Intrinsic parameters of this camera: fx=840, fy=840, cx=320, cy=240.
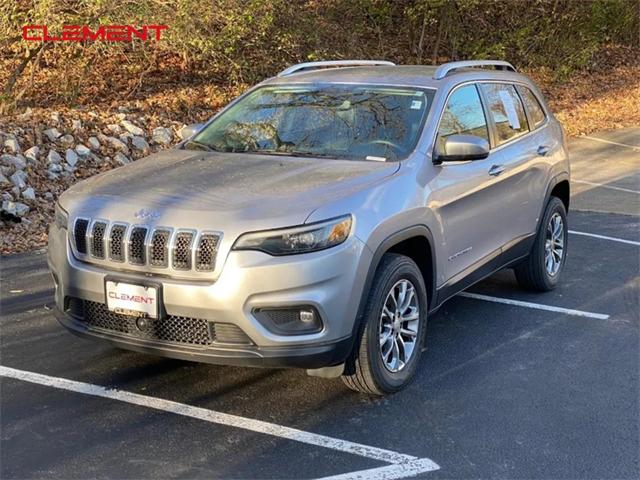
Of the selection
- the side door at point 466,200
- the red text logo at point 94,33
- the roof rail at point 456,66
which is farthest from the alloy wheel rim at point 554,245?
the red text logo at point 94,33

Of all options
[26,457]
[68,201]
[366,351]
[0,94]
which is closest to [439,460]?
[366,351]

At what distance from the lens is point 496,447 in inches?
162

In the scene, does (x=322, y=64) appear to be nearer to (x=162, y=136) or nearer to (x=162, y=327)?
(x=162, y=327)

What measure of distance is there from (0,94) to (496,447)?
30.4ft

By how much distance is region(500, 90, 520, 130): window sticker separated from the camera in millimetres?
6266

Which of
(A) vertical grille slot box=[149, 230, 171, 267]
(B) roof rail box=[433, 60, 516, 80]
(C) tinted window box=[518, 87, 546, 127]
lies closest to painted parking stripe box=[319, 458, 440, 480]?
(A) vertical grille slot box=[149, 230, 171, 267]

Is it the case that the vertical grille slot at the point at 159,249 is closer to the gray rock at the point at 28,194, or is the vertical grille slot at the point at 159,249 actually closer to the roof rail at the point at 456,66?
the roof rail at the point at 456,66

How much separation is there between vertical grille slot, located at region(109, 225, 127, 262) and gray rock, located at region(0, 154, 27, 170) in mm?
5437

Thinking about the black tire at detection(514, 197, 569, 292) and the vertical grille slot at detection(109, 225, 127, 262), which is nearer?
the vertical grille slot at detection(109, 225, 127, 262)

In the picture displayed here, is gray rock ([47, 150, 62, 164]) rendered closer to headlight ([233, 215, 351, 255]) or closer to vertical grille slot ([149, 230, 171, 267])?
vertical grille slot ([149, 230, 171, 267])

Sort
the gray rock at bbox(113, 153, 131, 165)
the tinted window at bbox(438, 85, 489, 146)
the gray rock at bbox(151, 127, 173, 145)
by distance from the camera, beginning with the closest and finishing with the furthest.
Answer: the tinted window at bbox(438, 85, 489, 146) → the gray rock at bbox(113, 153, 131, 165) → the gray rock at bbox(151, 127, 173, 145)

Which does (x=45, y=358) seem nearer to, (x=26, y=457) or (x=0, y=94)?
(x=26, y=457)

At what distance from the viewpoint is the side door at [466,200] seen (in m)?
5.11

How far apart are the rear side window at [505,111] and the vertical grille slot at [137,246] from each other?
111 inches
